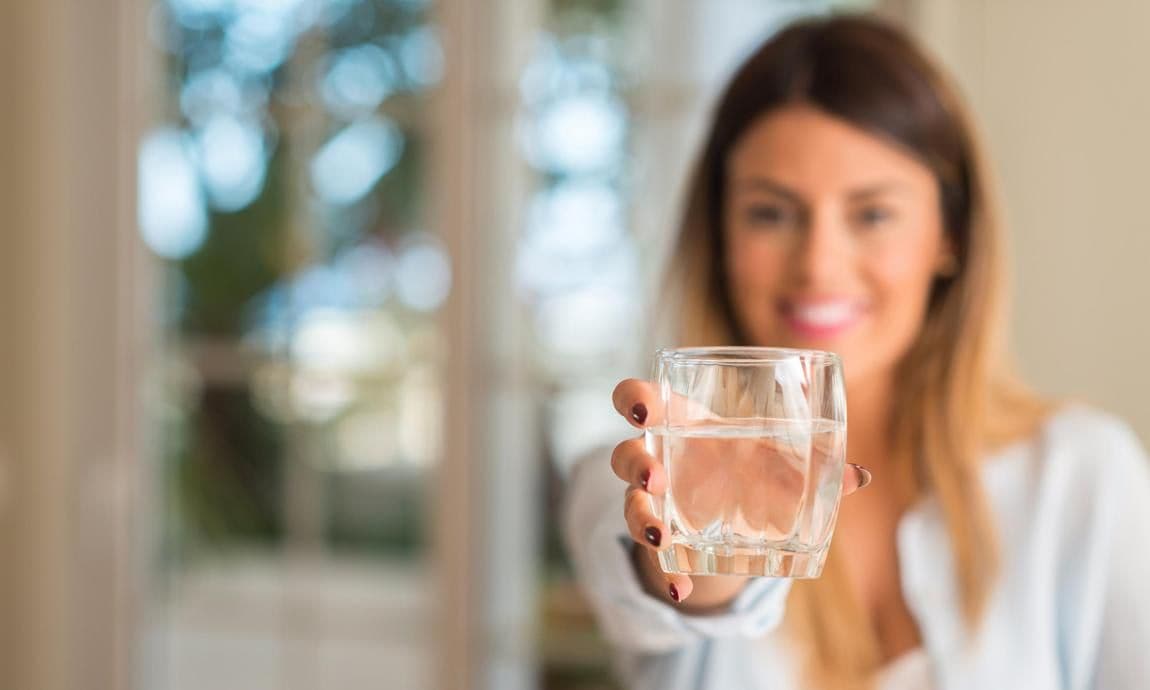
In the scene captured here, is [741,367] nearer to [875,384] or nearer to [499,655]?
[875,384]

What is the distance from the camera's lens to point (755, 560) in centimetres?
73

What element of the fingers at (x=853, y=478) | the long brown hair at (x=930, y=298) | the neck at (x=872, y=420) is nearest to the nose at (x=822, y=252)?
the long brown hair at (x=930, y=298)

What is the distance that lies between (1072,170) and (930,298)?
655mm

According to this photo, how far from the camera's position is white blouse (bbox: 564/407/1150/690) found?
127 cm

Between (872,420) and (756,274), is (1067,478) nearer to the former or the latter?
(872,420)

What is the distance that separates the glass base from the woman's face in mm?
530

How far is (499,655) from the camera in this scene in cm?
251

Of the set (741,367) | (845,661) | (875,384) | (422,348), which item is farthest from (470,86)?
(741,367)

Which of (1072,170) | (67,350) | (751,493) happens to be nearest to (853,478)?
(751,493)

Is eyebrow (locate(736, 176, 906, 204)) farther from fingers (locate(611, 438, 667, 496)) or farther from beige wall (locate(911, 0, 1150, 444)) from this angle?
beige wall (locate(911, 0, 1150, 444))

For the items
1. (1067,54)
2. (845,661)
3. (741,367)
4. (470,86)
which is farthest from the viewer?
(470,86)

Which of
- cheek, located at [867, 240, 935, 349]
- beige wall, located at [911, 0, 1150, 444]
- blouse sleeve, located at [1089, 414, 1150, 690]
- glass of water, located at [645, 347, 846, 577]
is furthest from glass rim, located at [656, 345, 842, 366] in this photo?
beige wall, located at [911, 0, 1150, 444]

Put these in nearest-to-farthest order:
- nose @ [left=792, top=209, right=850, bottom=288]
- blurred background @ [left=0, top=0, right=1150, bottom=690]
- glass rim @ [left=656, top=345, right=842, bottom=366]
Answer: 1. glass rim @ [left=656, top=345, right=842, bottom=366]
2. nose @ [left=792, top=209, right=850, bottom=288]
3. blurred background @ [left=0, top=0, right=1150, bottom=690]

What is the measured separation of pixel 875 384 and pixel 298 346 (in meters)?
1.61
